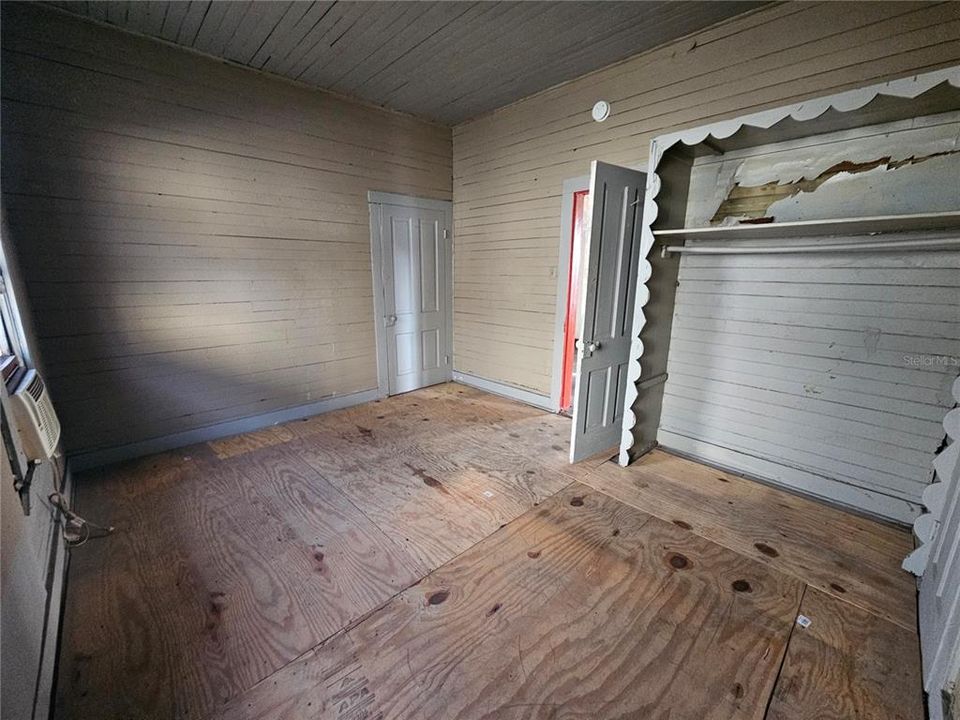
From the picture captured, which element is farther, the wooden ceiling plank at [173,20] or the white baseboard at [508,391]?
the white baseboard at [508,391]

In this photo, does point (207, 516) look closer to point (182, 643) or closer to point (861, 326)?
point (182, 643)

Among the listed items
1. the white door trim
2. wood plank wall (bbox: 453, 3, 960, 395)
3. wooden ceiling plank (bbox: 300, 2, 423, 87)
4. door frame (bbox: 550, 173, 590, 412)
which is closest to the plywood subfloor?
door frame (bbox: 550, 173, 590, 412)

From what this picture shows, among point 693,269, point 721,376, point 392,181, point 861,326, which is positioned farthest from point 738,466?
point 392,181

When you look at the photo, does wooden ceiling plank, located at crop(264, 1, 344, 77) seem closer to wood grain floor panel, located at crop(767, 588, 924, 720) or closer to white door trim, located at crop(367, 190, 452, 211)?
white door trim, located at crop(367, 190, 452, 211)

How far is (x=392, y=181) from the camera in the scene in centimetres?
393

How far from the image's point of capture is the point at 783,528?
2.13 m

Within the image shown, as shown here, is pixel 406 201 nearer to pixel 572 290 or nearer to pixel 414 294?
pixel 414 294

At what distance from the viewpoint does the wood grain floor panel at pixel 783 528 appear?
1740mm

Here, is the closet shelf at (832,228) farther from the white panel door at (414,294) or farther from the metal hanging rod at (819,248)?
the white panel door at (414,294)

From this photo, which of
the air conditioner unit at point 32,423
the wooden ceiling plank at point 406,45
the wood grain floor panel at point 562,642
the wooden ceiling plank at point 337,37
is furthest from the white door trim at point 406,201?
the wood grain floor panel at point 562,642

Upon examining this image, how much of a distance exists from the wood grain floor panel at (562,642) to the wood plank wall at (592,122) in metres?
2.21

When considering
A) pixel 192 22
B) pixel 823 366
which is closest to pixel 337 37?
pixel 192 22

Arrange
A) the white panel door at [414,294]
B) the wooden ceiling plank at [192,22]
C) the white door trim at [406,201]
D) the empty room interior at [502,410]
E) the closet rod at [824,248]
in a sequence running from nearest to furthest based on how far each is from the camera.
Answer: the empty room interior at [502,410], the closet rod at [824,248], the wooden ceiling plank at [192,22], the white door trim at [406,201], the white panel door at [414,294]

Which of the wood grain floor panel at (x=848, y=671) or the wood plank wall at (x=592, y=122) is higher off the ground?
the wood plank wall at (x=592, y=122)
